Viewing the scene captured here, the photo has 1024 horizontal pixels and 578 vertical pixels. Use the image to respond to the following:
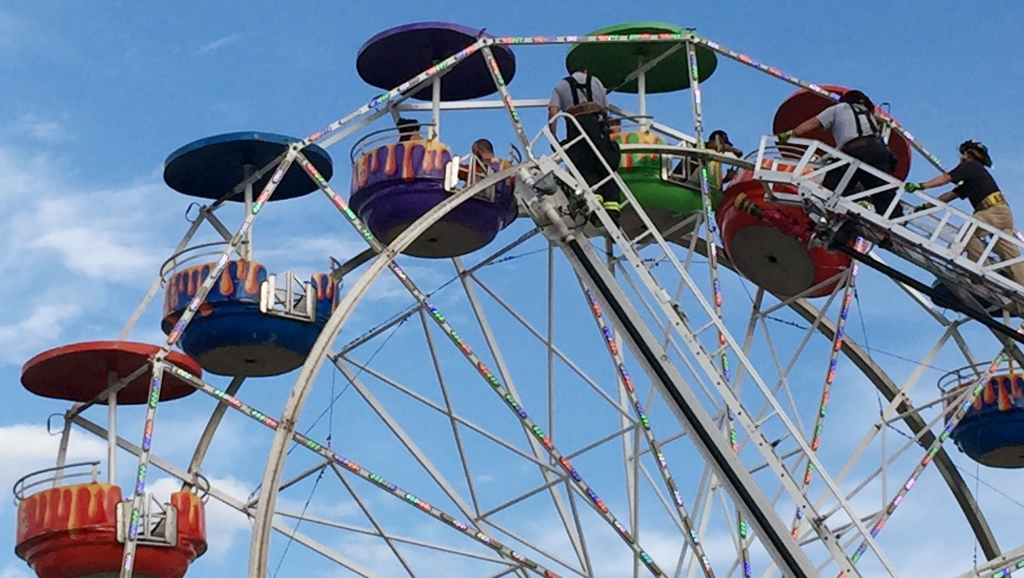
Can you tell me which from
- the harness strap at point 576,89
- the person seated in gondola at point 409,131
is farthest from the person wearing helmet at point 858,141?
the person seated in gondola at point 409,131

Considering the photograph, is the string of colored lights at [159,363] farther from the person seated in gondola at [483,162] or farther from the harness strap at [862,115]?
the harness strap at [862,115]

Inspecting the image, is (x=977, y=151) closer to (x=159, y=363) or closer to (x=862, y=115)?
(x=862, y=115)

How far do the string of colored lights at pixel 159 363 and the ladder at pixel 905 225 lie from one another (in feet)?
18.7

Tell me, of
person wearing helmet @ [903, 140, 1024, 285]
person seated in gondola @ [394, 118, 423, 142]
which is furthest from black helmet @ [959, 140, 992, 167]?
person seated in gondola @ [394, 118, 423, 142]

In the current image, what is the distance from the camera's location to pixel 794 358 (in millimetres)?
27047

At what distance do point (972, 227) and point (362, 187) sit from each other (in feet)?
25.0

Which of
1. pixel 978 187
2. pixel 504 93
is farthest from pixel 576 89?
pixel 978 187

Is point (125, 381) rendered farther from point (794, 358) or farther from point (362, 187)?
point (794, 358)

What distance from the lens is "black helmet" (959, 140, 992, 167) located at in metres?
22.8

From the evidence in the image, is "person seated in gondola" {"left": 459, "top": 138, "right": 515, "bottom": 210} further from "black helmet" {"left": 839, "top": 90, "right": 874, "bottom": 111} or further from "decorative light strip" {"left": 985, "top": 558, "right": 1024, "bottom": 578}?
"decorative light strip" {"left": 985, "top": 558, "right": 1024, "bottom": 578}

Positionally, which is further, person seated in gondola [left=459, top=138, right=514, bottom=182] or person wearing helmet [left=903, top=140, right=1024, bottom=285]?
person seated in gondola [left=459, top=138, right=514, bottom=182]

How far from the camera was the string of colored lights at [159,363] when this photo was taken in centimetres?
2306

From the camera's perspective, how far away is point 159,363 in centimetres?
2325

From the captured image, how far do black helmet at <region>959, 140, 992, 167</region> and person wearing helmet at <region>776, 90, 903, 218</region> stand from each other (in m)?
0.75
